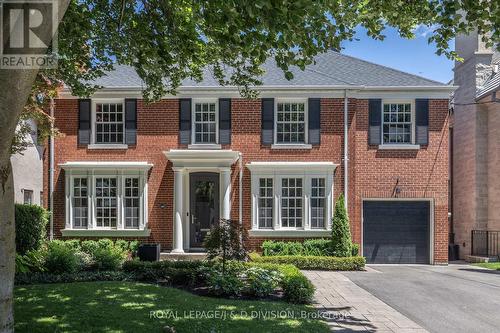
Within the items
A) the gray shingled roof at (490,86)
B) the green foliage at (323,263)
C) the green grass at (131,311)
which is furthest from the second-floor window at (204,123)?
the gray shingled roof at (490,86)

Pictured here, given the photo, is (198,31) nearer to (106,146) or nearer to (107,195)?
(106,146)

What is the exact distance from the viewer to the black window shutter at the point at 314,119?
15977 mm

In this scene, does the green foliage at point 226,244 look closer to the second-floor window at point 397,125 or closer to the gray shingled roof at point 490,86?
the second-floor window at point 397,125

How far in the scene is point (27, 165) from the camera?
1540cm

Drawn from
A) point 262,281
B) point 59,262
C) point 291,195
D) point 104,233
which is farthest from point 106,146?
point 262,281

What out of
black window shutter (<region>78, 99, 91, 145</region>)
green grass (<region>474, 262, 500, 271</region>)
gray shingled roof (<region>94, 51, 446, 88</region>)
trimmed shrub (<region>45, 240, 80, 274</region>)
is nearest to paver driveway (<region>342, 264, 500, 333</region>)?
green grass (<region>474, 262, 500, 271</region>)

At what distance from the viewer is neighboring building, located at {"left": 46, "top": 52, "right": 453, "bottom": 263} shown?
621 inches

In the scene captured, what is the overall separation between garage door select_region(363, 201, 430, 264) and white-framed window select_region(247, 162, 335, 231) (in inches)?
71.7

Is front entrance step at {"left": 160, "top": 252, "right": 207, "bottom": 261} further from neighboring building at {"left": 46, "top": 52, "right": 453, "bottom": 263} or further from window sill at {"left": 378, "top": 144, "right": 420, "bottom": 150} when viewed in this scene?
window sill at {"left": 378, "top": 144, "right": 420, "bottom": 150}

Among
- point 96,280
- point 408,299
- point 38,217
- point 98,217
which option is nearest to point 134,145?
point 98,217

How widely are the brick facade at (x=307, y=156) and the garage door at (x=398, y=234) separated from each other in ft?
1.33

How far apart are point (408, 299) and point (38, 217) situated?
39.3 ft

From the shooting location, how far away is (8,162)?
4.30 m

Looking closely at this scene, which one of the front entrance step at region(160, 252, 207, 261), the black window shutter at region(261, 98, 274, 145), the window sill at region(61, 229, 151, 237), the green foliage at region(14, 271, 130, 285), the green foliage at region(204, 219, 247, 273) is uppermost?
the black window shutter at region(261, 98, 274, 145)
